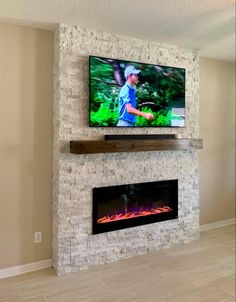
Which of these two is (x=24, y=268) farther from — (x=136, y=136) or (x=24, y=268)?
(x=136, y=136)

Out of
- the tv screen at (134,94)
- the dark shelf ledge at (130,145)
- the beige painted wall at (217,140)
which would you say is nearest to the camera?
the dark shelf ledge at (130,145)

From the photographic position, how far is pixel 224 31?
3.11 m

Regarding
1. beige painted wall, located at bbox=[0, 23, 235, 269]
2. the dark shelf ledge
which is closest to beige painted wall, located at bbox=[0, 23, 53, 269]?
beige painted wall, located at bbox=[0, 23, 235, 269]

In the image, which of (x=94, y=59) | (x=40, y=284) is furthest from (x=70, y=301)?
(x=94, y=59)

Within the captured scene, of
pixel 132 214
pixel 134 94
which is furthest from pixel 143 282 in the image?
pixel 134 94

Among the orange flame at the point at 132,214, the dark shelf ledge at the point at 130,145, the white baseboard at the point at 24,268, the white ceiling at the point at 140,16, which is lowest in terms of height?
the white baseboard at the point at 24,268

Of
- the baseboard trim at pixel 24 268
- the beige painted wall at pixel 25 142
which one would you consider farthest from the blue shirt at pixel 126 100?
the baseboard trim at pixel 24 268

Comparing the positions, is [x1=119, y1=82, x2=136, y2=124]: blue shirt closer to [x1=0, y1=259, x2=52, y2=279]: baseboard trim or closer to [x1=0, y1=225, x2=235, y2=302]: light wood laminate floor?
[x1=0, y1=225, x2=235, y2=302]: light wood laminate floor

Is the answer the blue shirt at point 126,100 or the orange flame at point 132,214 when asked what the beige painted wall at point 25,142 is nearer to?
the orange flame at point 132,214

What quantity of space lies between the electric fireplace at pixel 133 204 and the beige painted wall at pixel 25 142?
561mm

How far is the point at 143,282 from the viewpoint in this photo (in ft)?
9.14

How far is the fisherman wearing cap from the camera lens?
126 inches

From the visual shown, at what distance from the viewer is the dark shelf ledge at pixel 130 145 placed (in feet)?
9.32

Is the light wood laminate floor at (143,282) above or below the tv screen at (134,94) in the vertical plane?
below
